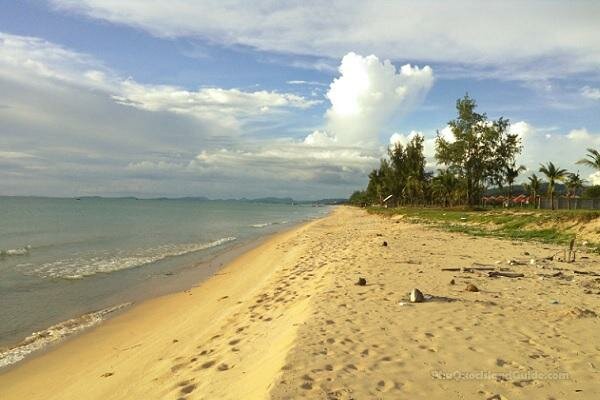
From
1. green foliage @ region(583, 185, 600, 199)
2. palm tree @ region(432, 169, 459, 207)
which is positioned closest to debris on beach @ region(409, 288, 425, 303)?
palm tree @ region(432, 169, 459, 207)

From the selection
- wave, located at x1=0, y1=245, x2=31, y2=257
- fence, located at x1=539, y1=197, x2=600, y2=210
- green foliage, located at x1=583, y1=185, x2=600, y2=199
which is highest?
green foliage, located at x1=583, y1=185, x2=600, y2=199

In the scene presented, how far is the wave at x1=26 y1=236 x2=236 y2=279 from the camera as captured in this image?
18.5 m

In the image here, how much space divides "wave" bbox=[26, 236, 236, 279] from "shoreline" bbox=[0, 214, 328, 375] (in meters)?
2.62

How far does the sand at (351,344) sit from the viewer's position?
17.8 feet

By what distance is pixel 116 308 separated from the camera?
42.5ft

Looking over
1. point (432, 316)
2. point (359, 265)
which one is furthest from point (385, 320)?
point (359, 265)

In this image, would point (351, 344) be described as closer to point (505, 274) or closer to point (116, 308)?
point (505, 274)

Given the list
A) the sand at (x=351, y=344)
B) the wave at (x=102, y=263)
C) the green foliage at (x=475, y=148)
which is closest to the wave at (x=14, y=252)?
the wave at (x=102, y=263)

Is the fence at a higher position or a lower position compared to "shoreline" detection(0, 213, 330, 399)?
higher

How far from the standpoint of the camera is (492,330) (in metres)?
7.34

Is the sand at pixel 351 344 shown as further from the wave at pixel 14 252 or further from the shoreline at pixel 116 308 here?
the wave at pixel 14 252

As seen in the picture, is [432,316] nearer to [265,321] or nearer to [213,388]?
[265,321]

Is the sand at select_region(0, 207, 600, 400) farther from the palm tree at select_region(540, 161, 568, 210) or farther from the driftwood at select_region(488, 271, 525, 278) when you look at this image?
the palm tree at select_region(540, 161, 568, 210)

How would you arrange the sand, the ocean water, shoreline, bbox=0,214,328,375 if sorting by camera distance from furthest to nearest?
the ocean water, shoreline, bbox=0,214,328,375, the sand
